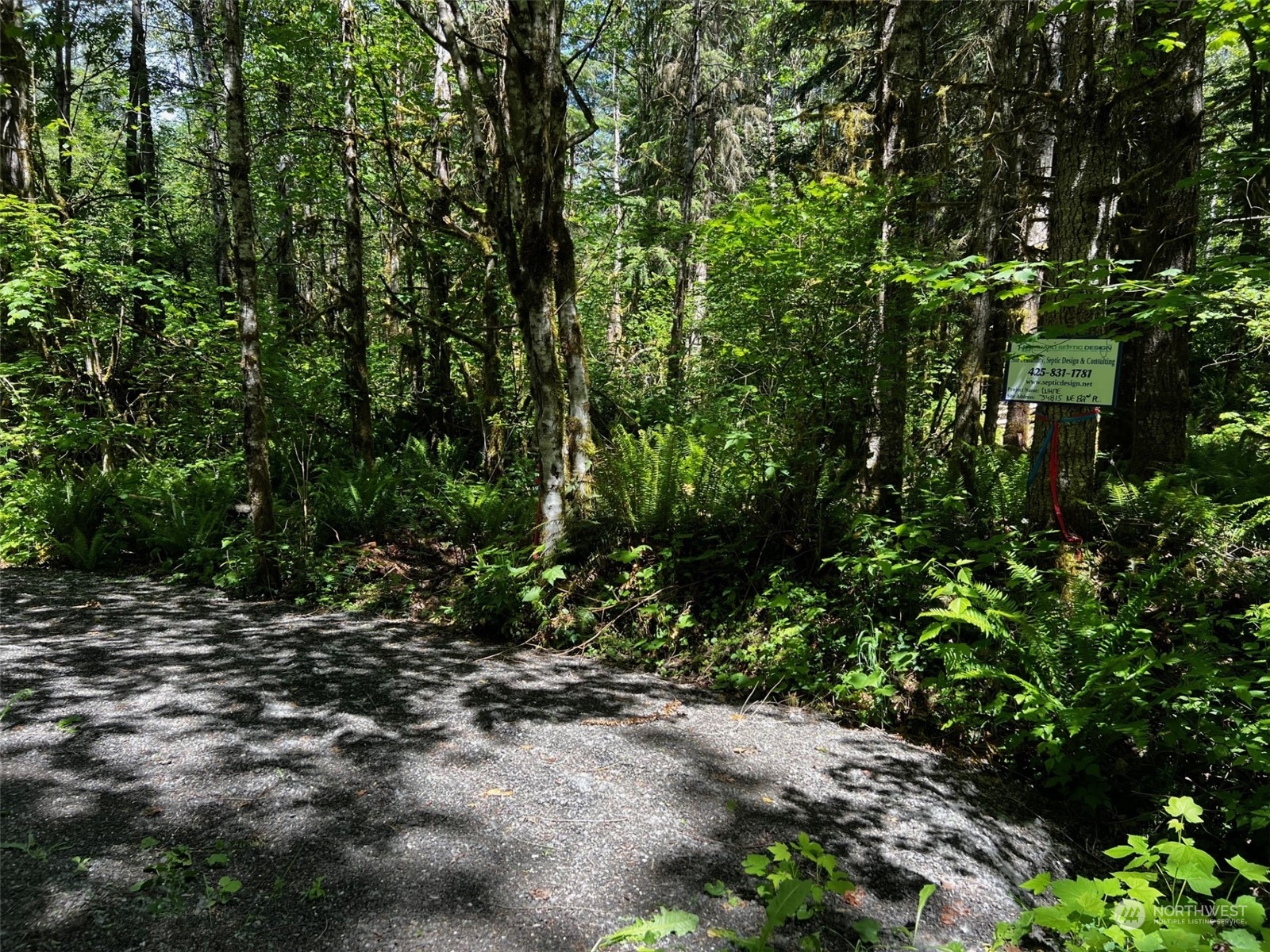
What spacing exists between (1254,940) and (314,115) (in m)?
11.9

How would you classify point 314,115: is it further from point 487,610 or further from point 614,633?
point 614,633

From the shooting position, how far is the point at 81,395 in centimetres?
1026

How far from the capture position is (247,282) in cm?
676

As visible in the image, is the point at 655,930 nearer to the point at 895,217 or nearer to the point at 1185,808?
the point at 1185,808

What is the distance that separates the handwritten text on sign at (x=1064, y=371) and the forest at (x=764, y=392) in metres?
0.06

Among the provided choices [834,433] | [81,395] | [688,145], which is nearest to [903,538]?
[834,433]

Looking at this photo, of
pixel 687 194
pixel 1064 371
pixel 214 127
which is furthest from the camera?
pixel 687 194

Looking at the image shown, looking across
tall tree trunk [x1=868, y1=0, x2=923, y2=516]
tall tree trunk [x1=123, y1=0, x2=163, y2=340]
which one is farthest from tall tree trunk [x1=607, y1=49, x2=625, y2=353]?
tall tree trunk [x1=123, y1=0, x2=163, y2=340]

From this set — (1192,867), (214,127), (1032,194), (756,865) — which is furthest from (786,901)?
(214,127)

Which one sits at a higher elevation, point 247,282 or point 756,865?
point 247,282

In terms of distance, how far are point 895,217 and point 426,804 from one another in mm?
5903

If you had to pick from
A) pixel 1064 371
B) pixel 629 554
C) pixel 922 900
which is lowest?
pixel 922 900

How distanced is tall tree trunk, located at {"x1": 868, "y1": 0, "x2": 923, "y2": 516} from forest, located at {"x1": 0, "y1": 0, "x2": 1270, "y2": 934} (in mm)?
46

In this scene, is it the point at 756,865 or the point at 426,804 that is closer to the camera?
the point at 756,865
